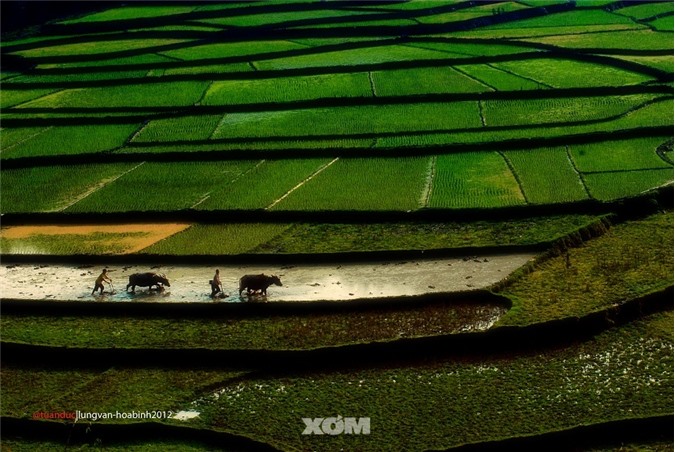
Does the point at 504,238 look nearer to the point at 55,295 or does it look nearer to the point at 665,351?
the point at 665,351

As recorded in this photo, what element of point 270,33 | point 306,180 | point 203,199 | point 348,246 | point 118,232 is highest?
point 270,33

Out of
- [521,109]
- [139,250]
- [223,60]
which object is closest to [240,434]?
[139,250]

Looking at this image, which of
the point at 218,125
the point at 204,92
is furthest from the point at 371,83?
the point at 218,125

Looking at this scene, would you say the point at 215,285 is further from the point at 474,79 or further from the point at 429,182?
the point at 474,79

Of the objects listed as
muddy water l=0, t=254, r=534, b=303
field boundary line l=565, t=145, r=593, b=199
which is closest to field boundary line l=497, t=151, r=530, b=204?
field boundary line l=565, t=145, r=593, b=199

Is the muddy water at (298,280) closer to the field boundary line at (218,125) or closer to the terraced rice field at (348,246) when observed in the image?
the terraced rice field at (348,246)

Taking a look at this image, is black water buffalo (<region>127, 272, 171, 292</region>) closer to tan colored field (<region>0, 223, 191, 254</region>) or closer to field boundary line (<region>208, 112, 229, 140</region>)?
tan colored field (<region>0, 223, 191, 254</region>)
